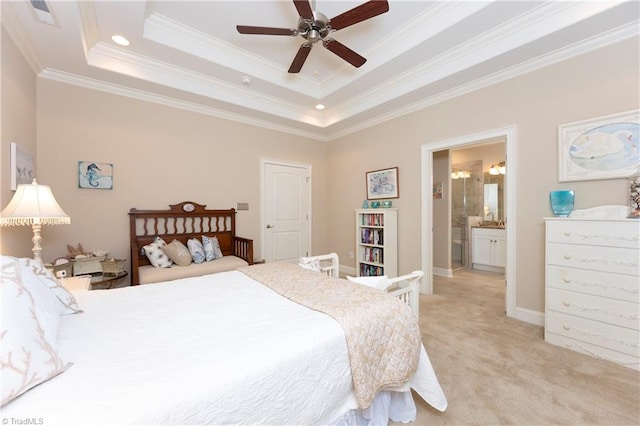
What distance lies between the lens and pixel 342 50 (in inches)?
93.8

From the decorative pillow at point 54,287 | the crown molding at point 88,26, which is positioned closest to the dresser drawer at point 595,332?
the decorative pillow at point 54,287

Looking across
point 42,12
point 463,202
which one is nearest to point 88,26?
point 42,12

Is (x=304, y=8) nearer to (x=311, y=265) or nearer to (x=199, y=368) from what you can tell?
(x=311, y=265)

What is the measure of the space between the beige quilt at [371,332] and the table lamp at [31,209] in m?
1.82

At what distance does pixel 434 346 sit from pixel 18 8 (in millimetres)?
4179

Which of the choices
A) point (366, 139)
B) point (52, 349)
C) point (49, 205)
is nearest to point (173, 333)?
point (52, 349)

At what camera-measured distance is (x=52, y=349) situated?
0.89m

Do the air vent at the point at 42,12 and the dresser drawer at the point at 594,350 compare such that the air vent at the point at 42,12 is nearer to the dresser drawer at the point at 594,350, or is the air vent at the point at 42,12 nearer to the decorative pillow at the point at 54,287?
the decorative pillow at the point at 54,287

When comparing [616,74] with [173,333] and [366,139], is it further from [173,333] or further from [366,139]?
[173,333]

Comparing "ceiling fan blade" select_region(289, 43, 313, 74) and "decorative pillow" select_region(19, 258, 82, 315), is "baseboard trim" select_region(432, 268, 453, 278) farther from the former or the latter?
"decorative pillow" select_region(19, 258, 82, 315)

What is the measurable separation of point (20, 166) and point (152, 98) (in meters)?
1.62

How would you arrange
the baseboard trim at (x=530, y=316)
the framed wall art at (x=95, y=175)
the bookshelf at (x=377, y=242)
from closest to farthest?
the baseboard trim at (x=530, y=316)
the framed wall art at (x=95, y=175)
the bookshelf at (x=377, y=242)

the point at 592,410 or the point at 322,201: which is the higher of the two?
the point at 322,201

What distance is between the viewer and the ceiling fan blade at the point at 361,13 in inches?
72.8
